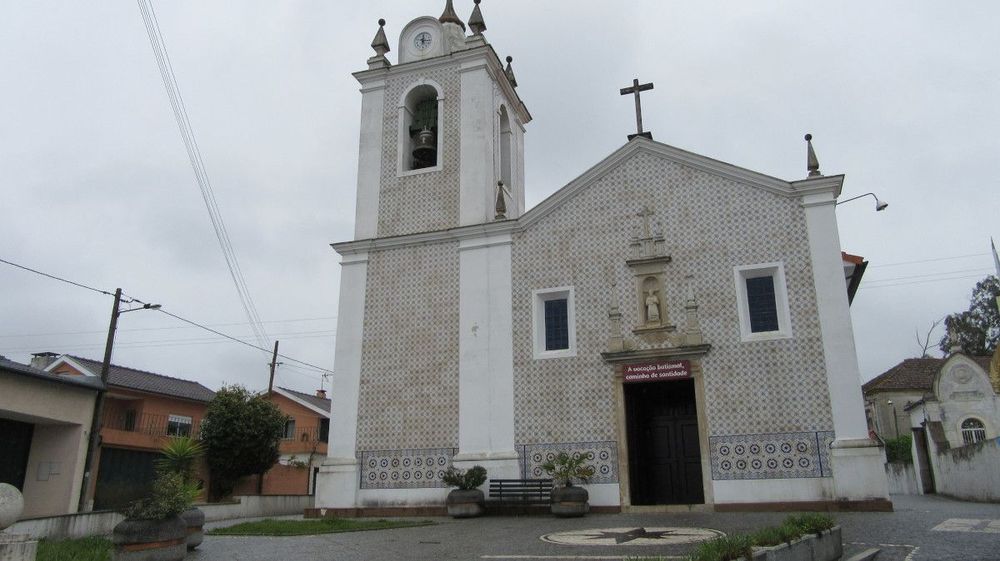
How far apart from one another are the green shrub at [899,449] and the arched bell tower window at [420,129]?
22844 mm

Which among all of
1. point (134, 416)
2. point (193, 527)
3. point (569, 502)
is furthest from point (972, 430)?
point (134, 416)

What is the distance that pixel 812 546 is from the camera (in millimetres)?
6836

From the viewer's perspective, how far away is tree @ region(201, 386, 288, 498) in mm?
26000

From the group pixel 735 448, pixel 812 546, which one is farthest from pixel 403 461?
pixel 812 546

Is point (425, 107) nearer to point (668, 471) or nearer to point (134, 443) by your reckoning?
point (668, 471)

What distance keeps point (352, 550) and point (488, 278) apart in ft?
29.5

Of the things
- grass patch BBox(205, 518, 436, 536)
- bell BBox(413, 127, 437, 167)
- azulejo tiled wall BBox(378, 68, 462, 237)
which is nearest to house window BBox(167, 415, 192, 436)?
azulejo tiled wall BBox(378, 68, 462, 237)

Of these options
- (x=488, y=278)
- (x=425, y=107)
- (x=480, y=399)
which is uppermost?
(x=425, y=107)

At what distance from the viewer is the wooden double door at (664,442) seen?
15.9m

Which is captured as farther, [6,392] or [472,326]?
[472,326]

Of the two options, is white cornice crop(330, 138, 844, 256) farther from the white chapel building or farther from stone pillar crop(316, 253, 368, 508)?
stone pillar crop(316, 253, 368, 508)

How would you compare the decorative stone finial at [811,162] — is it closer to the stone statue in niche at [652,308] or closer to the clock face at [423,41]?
the stone statue in niche at [652,308]

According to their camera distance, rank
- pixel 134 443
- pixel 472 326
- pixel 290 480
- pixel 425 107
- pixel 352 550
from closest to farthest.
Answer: pixel 352 550, pixel 472 326, pixel 425 107, pixel 134 443, pixel 290 480

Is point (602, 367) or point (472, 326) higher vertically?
point (472, 326)
